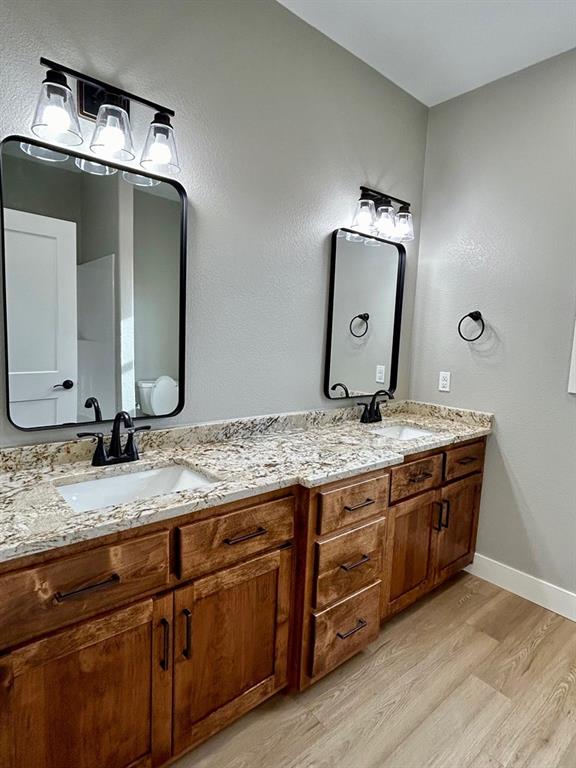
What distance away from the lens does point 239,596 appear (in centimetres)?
137

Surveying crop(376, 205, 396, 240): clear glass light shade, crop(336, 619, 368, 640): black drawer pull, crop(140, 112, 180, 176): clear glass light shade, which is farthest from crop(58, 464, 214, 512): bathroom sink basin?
crop(376, 205, 396, 240): clear glass light shade

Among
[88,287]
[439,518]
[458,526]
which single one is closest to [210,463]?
[88,287]

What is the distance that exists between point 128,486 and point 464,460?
5.54 feet

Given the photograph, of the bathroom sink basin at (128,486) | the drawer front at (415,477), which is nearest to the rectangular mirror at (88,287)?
the bathroom sink basin at (128,486)

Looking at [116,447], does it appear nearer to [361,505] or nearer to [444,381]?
[361,505]

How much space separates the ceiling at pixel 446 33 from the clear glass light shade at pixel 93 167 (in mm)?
1187

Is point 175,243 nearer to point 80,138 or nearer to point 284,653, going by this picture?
point 80,138

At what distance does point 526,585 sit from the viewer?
7.63 feet

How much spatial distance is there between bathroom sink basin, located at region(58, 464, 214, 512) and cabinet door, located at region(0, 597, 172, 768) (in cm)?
38

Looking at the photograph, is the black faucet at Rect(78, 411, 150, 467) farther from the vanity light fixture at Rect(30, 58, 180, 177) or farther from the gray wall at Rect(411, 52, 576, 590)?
the gray wall at Rect(411, 52, 576, 590)

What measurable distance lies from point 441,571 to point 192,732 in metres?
1.44

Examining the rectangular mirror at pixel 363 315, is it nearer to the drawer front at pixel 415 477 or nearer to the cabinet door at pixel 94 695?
the drawer front at pixel 415 477

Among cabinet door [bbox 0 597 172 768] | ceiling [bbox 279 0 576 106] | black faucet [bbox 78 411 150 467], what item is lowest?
cabinet door [bbox 0 597 172 768]

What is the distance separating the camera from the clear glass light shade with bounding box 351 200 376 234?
7.47 ft
